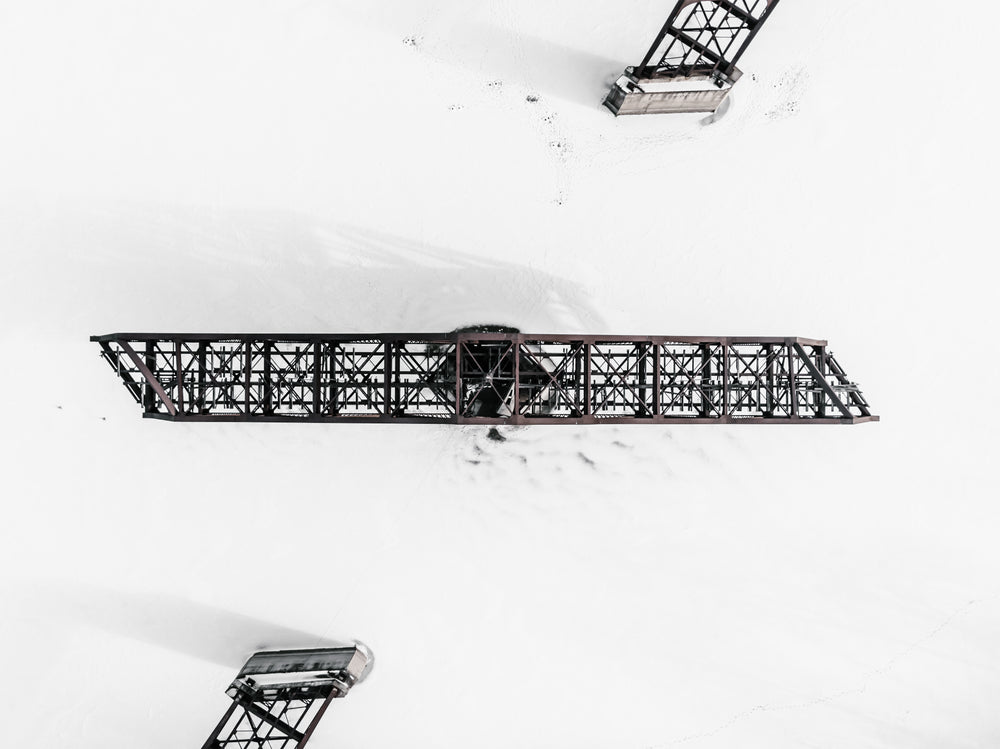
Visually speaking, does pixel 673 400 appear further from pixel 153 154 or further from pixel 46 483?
pixel 46 483

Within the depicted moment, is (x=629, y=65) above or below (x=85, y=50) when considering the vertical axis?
above

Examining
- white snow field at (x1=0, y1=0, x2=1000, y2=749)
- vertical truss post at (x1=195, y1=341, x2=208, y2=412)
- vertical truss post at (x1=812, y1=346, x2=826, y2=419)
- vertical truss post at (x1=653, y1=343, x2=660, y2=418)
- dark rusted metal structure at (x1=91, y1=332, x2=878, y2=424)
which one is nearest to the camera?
dark rusted metal structure at (x1=91, y1=332, x2=878, y2=424)

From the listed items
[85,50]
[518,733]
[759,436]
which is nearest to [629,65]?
[759,436]

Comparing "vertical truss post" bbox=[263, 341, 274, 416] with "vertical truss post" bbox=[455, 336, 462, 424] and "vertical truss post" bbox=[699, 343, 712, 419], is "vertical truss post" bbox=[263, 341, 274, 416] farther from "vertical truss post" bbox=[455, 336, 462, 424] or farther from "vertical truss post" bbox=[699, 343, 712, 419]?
"vertical truss post" bbox=[699, 343, 712, 419]

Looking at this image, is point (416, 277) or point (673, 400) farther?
point (416, 277)

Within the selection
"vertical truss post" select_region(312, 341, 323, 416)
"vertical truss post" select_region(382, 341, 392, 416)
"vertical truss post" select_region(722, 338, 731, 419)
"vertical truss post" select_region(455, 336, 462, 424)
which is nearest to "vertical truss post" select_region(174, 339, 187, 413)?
"vertical truss post" select_region(312, 341, 323, 416)

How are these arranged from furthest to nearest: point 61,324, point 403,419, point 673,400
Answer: point 61,324, point 673,400, point 403,419
